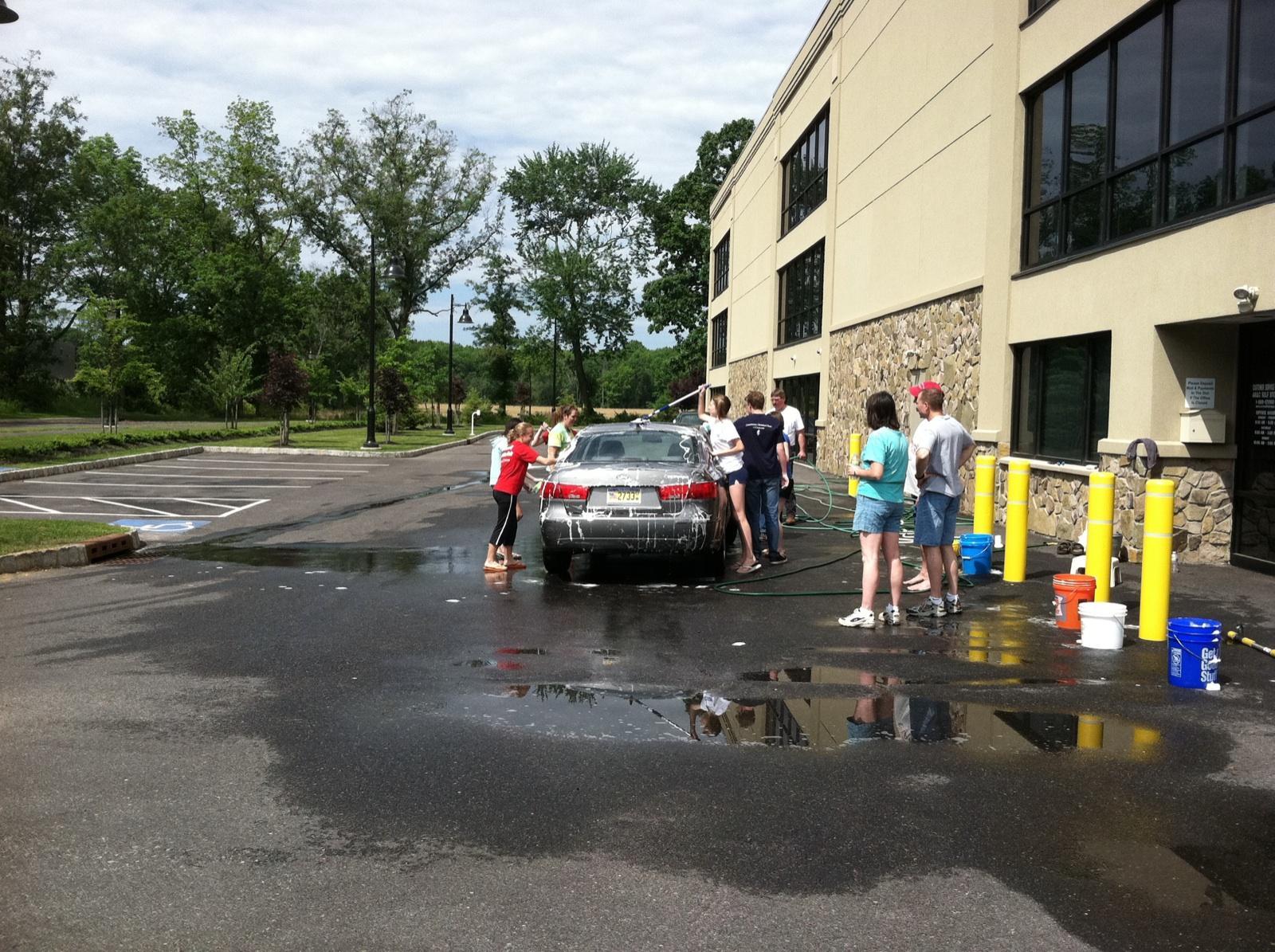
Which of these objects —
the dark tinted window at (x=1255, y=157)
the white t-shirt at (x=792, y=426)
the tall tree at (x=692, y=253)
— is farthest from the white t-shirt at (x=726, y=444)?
the tall tree at (x=692, y=253)

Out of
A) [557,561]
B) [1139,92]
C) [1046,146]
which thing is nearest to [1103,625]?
[557,561]

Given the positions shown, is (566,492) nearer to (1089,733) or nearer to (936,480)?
(936,480)

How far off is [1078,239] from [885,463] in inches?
280

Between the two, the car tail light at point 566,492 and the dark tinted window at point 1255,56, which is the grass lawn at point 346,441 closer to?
the car tail light at point 566,492

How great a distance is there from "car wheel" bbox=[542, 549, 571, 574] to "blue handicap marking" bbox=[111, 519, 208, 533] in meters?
6.91

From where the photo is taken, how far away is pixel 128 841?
438 centimetres

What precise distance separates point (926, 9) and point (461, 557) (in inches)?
519

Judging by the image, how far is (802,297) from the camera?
31.5 metres

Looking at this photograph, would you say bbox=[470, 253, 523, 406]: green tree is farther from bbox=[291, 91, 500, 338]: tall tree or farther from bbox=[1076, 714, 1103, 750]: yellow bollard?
bbox=[1076, 714, 1103, 750]: yellow bollard

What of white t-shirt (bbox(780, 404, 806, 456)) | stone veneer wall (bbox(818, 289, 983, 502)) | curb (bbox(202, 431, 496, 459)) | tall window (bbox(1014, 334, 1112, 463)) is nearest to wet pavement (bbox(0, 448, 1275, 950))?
tall window (bbox(1014, 334, 1112, 463))

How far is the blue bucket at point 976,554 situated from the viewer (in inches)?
450

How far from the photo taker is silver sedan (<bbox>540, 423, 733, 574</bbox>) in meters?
10.4

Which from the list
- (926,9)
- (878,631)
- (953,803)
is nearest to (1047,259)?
(926,9)

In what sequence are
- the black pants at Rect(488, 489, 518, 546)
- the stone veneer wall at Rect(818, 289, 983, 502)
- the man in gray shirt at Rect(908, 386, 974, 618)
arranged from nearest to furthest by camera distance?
the man in gray shirt at Rect(908, 386, 974, 618) → the black pants at Rect(488, 489, 518, 546) → the stone veneer wall at Rect(818, 289, 983, 502)
